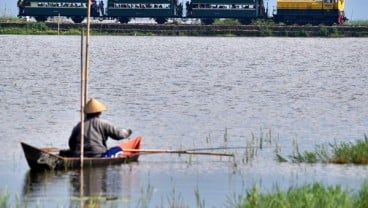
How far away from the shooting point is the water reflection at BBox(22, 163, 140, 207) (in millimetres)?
16172

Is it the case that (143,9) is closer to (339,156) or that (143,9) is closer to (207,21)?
(207,21)

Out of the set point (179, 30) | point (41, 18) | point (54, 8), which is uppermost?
point (54, 8)

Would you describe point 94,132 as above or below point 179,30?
above

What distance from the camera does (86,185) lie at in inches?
693

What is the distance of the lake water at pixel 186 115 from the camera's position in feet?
58.0

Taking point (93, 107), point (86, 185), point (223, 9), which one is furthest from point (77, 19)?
point (86, 185)

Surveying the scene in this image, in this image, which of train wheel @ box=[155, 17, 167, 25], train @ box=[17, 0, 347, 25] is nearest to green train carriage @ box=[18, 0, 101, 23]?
train @ box=[17, 0, 347, 25]

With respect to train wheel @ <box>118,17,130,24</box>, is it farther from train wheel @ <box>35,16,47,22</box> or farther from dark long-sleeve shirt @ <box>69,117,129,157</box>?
dark long-sleeve shirt @ <box>69,117,129,157</box>

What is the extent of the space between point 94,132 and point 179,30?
8387cm

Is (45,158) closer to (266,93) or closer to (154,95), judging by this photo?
(154,95)

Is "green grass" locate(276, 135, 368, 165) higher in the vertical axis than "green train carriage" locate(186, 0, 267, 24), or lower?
lower

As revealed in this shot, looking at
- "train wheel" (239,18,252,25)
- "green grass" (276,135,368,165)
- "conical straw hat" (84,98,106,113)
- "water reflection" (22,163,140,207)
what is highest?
"conical straw hat" (84,98,106,113)

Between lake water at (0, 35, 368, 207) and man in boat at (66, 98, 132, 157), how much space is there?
360 millimetres

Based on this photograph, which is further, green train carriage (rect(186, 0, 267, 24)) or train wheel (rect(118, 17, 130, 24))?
train wheel (rect(118, 17, 130, 24))
